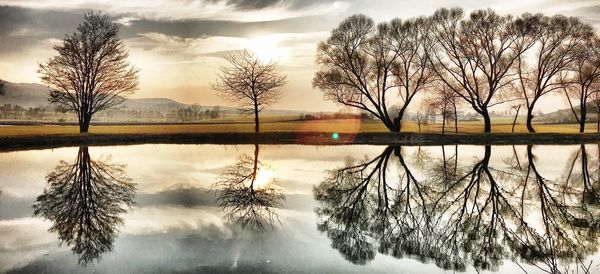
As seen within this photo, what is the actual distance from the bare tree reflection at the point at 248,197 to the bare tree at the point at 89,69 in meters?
29.2

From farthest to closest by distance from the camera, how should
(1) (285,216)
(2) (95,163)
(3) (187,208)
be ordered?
1. (2) (95,163)
2. (3) (187,208)
3. (1) (285,216)

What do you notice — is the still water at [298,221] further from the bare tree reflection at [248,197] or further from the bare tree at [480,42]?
the bare tree at [480,42]

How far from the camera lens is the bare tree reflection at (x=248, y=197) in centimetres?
1159

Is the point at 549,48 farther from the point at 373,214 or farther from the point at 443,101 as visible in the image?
the point at 373,214

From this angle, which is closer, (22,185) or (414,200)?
(414,200)

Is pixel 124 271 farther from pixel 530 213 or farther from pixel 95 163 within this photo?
pixel 95 163

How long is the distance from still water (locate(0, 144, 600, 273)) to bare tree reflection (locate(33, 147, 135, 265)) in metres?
0.04

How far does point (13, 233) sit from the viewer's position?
1032cm

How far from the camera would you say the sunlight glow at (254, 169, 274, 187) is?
16995mm

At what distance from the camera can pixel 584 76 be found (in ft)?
184

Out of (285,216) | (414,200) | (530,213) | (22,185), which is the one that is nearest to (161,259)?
(285,216)

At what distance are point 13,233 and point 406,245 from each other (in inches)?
329

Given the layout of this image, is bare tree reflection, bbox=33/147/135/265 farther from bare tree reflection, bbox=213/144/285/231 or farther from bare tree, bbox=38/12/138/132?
bare tree, bbox=38/12/138/132

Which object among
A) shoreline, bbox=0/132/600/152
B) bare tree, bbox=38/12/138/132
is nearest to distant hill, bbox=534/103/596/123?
shoreline, bbox=0/132/600/152
